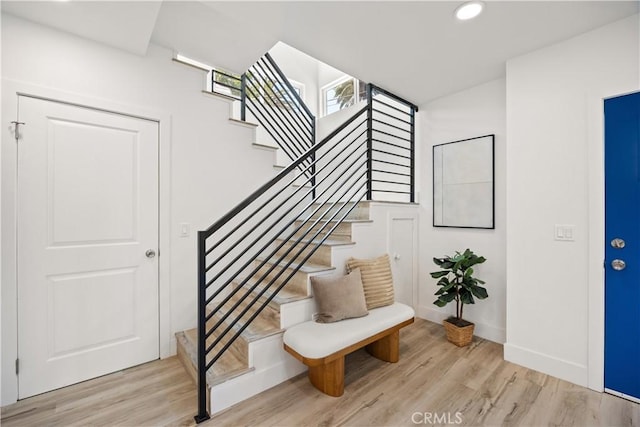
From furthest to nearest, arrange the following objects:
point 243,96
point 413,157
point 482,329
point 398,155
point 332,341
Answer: point 413,157, point 398,155, point 243,96, point 482,329, point 332,341

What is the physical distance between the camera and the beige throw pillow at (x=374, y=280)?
2311 millimetres

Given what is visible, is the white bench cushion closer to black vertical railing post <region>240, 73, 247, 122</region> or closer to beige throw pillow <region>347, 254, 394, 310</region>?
beige throw pillow <region>347, 254, 394, 310</region>

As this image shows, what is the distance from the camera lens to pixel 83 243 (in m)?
2.04

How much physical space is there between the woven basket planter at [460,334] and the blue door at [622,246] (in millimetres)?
889

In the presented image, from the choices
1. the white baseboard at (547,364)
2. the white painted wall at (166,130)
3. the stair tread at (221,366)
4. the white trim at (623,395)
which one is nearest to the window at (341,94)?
the white painted wall at (166,130)

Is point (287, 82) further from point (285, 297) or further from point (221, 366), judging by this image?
point (221, 366)

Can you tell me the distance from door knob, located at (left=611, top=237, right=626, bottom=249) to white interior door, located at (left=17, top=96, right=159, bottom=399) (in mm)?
3372

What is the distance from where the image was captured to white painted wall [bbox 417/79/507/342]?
2.69 metres

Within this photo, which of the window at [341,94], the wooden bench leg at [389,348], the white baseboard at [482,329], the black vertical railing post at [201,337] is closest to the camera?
the black vertical railing post at [201,337]

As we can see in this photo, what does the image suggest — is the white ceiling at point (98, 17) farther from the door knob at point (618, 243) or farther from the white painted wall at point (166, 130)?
the door knob at point (618, 243)

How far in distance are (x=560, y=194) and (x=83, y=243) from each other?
11.6 ft

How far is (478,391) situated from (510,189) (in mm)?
1570

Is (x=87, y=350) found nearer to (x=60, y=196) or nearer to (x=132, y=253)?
(x=132, y=253)

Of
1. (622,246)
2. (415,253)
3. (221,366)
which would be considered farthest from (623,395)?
(221,366)
